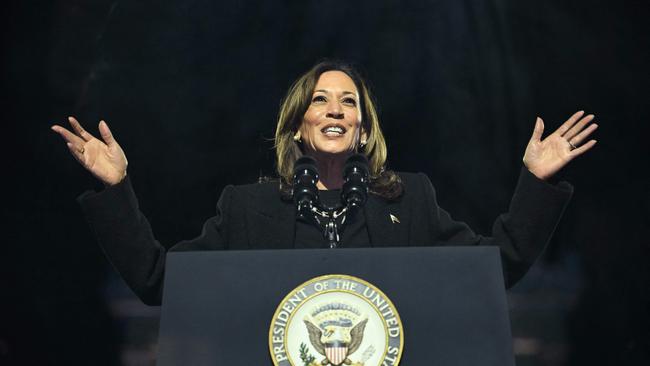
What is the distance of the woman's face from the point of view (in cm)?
266

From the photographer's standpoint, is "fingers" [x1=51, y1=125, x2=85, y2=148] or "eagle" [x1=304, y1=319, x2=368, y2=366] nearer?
"eagle" [x1=304, y1=319, x2=368, y2=366]

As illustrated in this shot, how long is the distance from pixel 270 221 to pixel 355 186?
38 cm

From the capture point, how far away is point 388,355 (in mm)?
1562

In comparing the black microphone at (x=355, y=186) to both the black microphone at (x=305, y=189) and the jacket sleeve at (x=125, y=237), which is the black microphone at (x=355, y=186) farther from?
the jacket sleeve at (x=125, y=237)

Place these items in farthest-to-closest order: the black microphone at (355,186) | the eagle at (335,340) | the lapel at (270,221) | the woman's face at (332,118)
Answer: the woman's face at (332,118), the lapel at (270,221), the black microphone at (355,186), the eagle at (335,340)

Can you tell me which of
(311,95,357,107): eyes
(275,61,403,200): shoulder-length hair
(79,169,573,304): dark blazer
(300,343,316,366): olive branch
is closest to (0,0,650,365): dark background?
(275,61,403,200): shoulder-length hair

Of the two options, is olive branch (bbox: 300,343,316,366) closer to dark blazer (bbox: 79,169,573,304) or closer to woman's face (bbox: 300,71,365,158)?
dark blazer (bbox: 79,169,573,304)

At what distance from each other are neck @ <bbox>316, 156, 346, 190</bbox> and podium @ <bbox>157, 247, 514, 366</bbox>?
1082mm

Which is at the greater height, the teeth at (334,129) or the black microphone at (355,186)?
the teeth at (334,129)

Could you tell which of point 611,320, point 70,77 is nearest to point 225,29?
point 70,77

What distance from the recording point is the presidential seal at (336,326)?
1.56 meters

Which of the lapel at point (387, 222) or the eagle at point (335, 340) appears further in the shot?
the lapel at point (387, 222)

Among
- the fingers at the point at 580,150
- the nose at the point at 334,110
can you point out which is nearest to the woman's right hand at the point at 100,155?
the nose at the point at 334,110

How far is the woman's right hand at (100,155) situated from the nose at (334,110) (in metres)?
0.82
